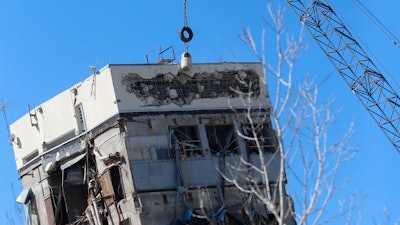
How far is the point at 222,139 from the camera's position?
52.9m

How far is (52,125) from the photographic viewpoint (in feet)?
181

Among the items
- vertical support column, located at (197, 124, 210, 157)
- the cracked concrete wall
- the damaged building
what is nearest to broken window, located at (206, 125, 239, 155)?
the damaged building

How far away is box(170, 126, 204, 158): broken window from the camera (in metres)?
50.8

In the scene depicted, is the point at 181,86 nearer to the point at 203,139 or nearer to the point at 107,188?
the point at 203,139

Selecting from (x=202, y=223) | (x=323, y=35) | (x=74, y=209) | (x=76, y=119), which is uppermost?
(x=323, y=35)

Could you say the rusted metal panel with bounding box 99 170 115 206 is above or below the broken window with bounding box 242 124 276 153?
below

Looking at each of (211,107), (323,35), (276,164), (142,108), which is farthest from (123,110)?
(323,35)

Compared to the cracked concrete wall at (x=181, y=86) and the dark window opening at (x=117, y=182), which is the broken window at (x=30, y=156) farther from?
the cracked concrete wall at (x=181, y=86)

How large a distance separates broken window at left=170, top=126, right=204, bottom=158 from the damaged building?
0.17ft

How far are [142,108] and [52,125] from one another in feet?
22.4

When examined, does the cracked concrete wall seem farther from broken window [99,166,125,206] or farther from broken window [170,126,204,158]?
broken window [99,166,125,206]

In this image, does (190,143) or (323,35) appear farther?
(323,35)

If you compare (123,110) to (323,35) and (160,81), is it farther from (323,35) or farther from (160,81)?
(323,35)

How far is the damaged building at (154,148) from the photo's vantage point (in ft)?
164
